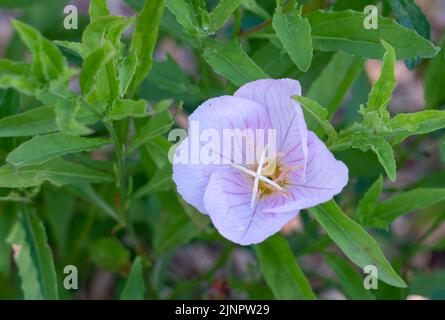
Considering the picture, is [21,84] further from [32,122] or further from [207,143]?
[207,143]

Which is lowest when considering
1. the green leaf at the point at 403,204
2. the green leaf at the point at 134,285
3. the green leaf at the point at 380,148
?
the green leaf at the point at 134,285

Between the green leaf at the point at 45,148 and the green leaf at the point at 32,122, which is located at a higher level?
the green leaf at the point at 32,122

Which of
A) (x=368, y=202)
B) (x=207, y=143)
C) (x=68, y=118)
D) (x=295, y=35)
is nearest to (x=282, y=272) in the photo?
(x=368, y=202)

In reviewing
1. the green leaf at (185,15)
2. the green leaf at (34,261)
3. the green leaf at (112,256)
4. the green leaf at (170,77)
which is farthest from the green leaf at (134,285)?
the green leaf at (185,15)

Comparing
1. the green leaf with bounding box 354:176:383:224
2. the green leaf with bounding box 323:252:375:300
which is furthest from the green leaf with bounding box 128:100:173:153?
the green leaf with bounding box 323:252:375:300

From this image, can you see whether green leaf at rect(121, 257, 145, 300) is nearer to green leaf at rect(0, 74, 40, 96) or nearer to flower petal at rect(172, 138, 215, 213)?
flower petal at rect(172, 138, 215, 213)

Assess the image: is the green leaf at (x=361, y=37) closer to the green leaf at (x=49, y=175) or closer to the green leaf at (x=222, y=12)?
the green leaf at (x=222, y=12)
